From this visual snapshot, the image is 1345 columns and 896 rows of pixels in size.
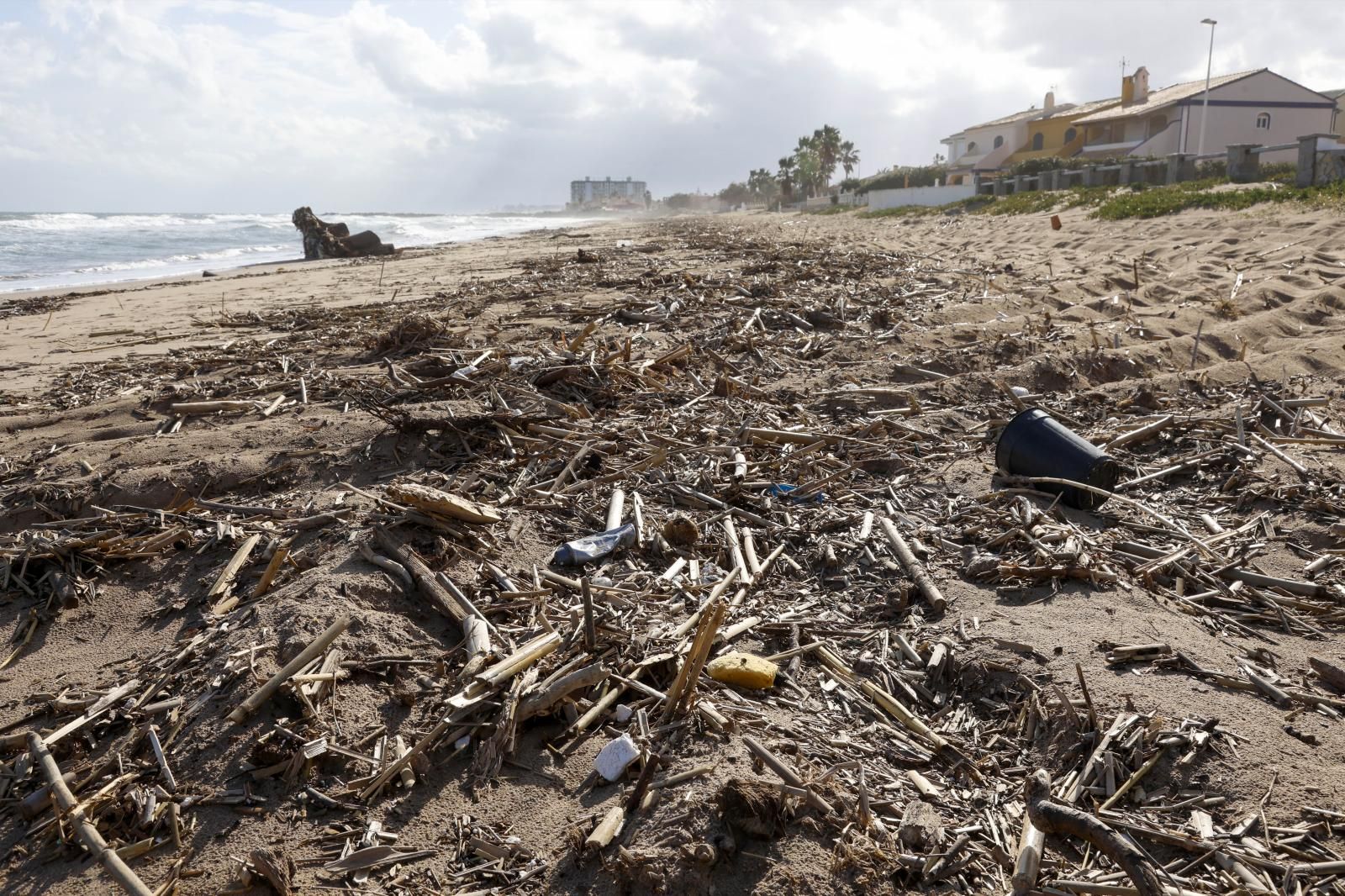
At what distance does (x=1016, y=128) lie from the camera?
50500 mm

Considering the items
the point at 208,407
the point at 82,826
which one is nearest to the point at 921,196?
the point at 208,407

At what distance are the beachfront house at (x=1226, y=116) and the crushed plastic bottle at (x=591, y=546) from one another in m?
40.4

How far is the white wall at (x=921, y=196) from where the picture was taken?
1287 inches

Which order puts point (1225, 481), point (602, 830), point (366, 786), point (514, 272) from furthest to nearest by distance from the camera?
point (514, 272), point (1225, 481), point (366, 786), point (602, 830)

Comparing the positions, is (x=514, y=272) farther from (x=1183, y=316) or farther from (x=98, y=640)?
(x=98, y=640)

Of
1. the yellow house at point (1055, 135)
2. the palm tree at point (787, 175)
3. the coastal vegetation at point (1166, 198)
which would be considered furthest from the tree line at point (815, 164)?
the coastal vegetation at point (1166, 198)

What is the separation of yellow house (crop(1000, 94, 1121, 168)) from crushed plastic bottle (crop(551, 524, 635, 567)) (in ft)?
163

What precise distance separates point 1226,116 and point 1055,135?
36.8 feet

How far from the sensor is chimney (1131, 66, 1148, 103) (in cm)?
4388

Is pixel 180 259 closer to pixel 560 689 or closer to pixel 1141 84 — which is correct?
pixel 560 689

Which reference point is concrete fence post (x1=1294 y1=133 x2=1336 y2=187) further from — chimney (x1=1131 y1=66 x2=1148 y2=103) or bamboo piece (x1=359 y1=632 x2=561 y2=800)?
chimney (x1=1131 y1=66 x2=1148 y2=103)

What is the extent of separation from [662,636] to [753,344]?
4.60 metres

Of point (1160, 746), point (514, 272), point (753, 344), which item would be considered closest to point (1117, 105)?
point (514, 272)

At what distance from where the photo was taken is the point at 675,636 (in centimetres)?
308
